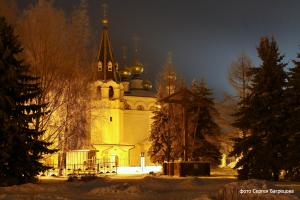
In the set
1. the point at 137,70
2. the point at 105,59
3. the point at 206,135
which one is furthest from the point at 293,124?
the point at 137,70

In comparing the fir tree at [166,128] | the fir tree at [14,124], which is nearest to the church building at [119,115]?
the fir tree at [166,128]

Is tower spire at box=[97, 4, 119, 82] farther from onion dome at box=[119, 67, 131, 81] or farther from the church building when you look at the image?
onion dome at box=[119, 67, 131, 81]

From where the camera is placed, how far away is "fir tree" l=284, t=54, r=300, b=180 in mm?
19438

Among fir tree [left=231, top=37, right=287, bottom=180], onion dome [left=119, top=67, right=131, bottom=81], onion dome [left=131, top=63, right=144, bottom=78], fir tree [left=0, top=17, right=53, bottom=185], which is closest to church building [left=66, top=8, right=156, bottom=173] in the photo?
onion dome [left=119, top=67, right=131, bottom=81]

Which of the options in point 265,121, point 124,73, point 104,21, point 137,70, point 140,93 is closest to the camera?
point 265,121

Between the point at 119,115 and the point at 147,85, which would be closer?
the point at 119,115

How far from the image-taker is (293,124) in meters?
20.0

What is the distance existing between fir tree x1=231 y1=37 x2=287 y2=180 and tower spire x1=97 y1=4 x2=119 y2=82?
38.7 metres

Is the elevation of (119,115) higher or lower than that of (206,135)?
higher

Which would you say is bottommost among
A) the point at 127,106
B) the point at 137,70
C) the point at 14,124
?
the point at 14,124

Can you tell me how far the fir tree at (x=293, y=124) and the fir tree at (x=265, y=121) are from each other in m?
0.46

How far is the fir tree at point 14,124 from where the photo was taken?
1686cm

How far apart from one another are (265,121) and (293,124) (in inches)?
58.2

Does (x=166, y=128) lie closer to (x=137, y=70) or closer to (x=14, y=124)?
(x=14, y=124)
